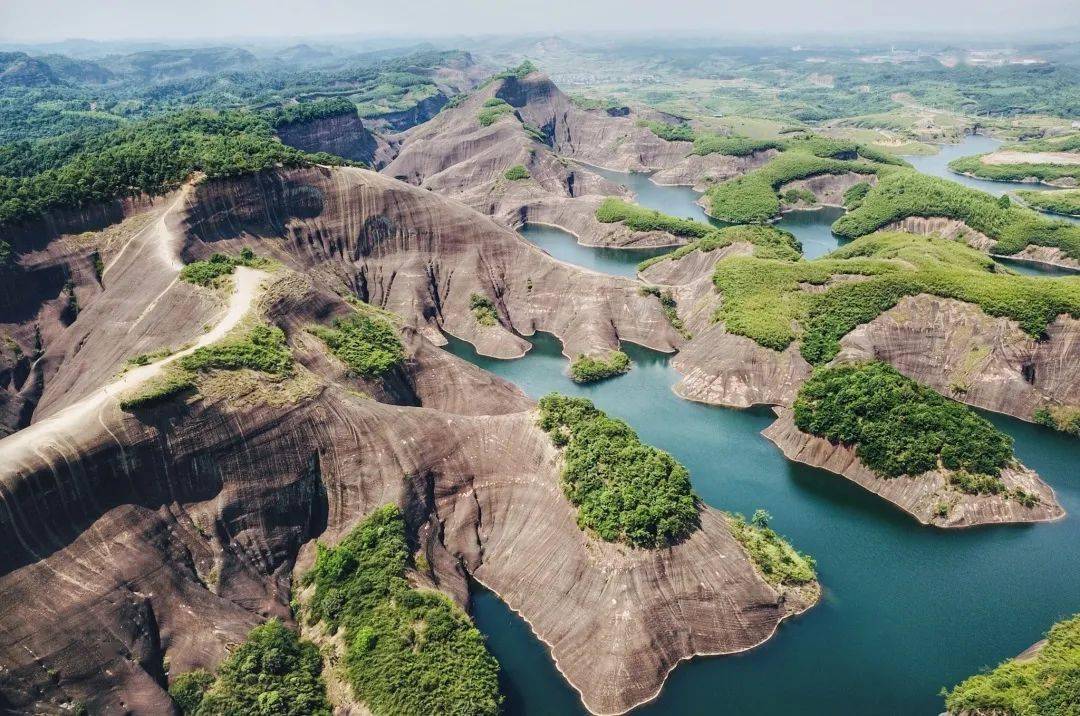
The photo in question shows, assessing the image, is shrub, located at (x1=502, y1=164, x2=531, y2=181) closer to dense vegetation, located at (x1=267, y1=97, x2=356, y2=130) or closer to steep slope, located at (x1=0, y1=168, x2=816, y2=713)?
dense vegetation, located at (x1=267, y1=97, x2=356, y2=130)

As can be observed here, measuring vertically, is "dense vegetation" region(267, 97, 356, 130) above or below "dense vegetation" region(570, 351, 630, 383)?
above

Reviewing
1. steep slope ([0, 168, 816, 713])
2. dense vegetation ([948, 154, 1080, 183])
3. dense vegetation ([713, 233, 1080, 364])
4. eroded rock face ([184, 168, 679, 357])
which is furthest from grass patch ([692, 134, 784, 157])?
steep slope ([0, 168, 816, 713])

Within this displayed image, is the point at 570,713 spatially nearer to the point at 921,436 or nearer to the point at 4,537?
the point at 4,537

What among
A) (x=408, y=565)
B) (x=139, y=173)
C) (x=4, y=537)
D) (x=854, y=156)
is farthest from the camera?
(x=854, y=156)

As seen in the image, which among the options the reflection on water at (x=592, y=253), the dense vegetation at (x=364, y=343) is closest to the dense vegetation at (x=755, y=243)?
the reflection on water at (x=592, y=253)

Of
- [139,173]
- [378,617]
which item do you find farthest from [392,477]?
[139,173]

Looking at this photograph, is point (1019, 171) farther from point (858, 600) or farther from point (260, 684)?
point (260, 684)

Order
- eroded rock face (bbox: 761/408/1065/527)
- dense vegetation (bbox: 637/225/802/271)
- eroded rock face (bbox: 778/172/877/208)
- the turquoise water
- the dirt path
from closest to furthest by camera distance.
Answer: the dirt path
the turquoise water
eroded rock face (bbox: 761/408/1065/527)
dense vegetation (bbox: 637/225/802/271)
eroded rock face (bbox: 778/172/877/208)

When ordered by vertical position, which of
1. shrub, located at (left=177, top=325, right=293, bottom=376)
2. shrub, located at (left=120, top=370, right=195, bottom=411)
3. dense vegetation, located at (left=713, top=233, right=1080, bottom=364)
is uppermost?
shrub, located at (left=120, top=370, right=195, bottom=411)
